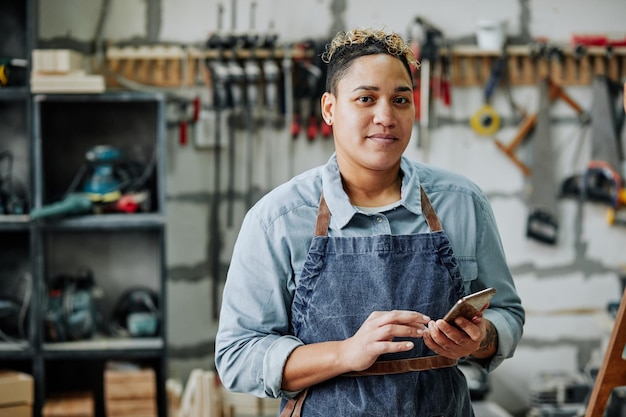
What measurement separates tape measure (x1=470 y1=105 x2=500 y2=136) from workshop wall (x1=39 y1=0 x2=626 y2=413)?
0.15ft

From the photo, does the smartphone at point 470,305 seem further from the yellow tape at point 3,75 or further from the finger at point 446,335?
the yellow tape at point 3,75

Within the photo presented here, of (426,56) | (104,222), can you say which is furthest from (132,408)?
(426,56)

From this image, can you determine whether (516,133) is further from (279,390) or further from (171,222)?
(279,390)

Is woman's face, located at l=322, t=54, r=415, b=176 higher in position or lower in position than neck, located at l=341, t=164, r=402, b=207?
higher

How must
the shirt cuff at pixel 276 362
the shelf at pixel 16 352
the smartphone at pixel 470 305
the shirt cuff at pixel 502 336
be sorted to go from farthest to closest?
the shelf at pixel 16 352, the shirt cuff at pixel 502 336, the shirt cuff at pixel 276 362, the smartphone at pixel 470 305

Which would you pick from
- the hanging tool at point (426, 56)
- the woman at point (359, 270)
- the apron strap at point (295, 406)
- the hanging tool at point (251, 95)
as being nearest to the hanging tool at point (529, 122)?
the hanging tool at point (426, 56)

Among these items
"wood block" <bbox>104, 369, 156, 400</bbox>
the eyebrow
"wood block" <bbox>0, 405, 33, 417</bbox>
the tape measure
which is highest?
the eyebrow

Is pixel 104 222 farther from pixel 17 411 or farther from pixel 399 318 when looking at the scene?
pixel 399 318

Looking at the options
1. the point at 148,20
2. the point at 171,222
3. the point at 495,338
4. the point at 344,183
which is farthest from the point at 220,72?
the point at 495,338

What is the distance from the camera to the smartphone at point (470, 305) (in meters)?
1.58

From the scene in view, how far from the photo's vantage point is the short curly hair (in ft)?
5.95

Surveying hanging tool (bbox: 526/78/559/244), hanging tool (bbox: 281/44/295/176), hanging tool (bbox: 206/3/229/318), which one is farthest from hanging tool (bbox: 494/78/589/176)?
hanging tool (bbox: 206/3/229/318)

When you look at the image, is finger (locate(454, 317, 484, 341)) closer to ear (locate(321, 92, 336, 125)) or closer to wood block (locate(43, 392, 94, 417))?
ear (locate(321, 92, 336, 125))

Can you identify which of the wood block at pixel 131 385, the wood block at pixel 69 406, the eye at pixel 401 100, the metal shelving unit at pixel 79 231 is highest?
the eye at pixel 401 100
